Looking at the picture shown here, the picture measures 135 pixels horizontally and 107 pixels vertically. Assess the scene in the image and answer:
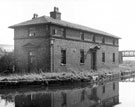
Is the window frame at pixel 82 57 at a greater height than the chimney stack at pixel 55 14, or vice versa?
the chimney stack at pixel 55 14

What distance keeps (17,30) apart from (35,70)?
618 centimetres

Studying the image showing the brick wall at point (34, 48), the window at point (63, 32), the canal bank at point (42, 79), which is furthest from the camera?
the window at point (63, 32)

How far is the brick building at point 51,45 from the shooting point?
30.3 meters

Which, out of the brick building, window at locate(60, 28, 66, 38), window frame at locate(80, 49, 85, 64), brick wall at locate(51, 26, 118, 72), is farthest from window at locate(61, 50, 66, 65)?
window frame at locate(80, 49, 85, 64)

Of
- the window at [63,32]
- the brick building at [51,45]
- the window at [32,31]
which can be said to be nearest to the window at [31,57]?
the brick building at [51,45]

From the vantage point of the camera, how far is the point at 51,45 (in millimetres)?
30094

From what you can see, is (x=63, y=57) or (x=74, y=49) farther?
(x=74, y=49)

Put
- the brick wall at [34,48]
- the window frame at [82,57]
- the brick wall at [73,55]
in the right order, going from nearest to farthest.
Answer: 1. the brick wall at [34,48]
2. the brick wall at [73,55]
3. the window frame at [82,57]

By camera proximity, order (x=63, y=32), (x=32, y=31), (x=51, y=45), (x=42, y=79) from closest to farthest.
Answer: (x=42, y=79) → (x=51, y=45) → (x=32, y=31) → (x=63, y=32)

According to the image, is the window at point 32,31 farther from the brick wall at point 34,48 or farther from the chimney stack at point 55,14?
the chimney stack at point 55,14

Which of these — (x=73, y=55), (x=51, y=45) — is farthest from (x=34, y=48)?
(x=73, y=55)

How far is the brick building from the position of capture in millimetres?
30281

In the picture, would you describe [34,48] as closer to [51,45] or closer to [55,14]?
[51,45]

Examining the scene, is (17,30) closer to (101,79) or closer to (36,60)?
(36,60)
